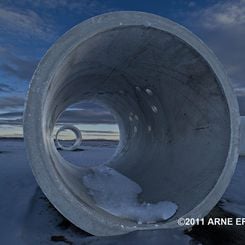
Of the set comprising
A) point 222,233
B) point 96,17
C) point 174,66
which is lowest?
point 222,233

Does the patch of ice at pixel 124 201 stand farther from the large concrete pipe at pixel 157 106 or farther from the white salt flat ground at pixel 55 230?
the white salt flat ground at pixel 55 230

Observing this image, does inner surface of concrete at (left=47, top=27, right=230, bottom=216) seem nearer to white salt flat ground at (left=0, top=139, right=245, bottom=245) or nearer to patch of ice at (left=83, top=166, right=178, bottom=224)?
patch of ice at (left=83, top=166, right=178, bottom=224)

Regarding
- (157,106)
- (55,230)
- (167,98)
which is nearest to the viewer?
(55,230)

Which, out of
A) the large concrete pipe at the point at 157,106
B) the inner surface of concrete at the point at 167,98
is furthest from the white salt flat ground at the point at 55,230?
the inner surface of concrete at the point at 167,98

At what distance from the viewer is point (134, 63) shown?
446 cm

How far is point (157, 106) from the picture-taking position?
5.27m

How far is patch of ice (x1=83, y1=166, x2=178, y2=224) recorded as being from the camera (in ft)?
12.5

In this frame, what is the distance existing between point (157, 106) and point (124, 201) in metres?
1.63

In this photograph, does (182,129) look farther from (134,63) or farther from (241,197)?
(241,197)

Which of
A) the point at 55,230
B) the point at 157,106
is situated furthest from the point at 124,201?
the point at 157,106

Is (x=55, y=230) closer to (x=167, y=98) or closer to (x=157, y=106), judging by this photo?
(x=167, y=98)

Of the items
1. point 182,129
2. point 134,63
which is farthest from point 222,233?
point 134,63

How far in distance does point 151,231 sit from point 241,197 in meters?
2.94

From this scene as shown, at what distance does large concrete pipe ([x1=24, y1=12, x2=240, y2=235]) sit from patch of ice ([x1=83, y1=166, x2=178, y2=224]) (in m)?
0.14
